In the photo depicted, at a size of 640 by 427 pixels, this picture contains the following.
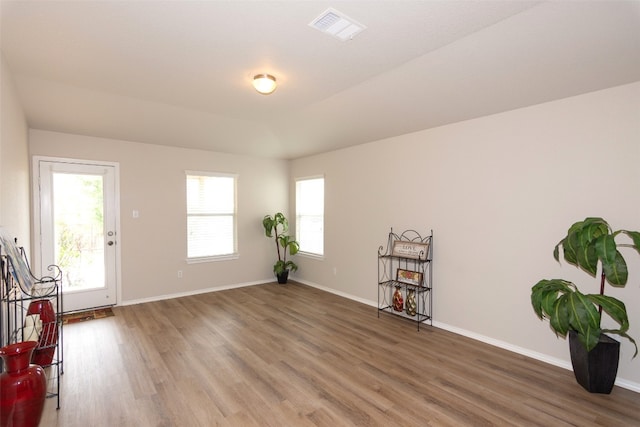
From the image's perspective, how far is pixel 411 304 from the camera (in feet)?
13.6

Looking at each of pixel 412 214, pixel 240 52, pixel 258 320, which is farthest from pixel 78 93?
pixel 412 214

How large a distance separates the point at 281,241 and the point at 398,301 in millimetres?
2703

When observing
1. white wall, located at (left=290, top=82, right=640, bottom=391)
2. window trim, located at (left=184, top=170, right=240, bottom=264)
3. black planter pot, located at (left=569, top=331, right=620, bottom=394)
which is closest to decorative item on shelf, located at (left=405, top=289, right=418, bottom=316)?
white wall, located at (left=290, top=82, right=640, bottom=391)

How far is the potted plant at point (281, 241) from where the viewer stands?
19.9 feet

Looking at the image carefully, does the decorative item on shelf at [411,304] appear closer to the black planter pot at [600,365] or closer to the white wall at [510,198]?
the white wall at [510,198]

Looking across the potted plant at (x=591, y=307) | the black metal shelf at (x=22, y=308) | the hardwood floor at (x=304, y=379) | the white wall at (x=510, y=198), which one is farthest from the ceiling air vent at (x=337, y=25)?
the hardwood floor at (x=304, y=379)

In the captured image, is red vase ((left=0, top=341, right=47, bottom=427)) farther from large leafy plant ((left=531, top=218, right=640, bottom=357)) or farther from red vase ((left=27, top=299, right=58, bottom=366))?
large leafy plant ((left=531, top=218, right=640, bottom=357))

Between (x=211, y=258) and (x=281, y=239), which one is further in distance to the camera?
(x=281, y=239)

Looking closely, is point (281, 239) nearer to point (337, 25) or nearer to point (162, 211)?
point (162, 211)

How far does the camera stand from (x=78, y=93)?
3648mm

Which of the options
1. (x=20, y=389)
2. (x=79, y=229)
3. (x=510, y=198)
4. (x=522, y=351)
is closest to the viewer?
(x=20, y=389)

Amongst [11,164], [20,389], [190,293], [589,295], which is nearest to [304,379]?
[20,389]

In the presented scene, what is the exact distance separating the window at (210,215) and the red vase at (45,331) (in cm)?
257

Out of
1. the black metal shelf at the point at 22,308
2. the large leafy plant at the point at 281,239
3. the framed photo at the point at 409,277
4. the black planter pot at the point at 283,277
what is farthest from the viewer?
the black planter pot at the point at 283,277
